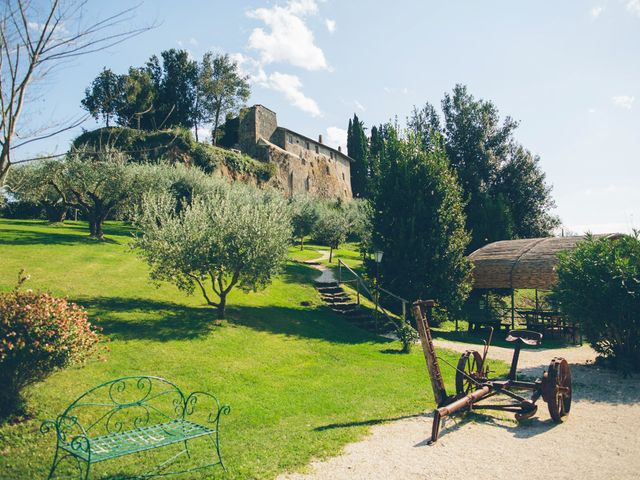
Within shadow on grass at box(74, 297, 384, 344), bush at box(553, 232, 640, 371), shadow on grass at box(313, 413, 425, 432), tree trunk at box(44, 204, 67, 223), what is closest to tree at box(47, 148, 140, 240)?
tree trunk at box(44, 204, 67, 223)

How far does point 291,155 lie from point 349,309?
41.2m

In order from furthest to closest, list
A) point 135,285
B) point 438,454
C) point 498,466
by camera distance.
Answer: point 135,285 < point 438,454 < point 498,466

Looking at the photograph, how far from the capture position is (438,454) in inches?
277

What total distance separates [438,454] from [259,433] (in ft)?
10.8

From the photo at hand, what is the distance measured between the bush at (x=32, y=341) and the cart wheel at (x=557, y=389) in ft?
29.7

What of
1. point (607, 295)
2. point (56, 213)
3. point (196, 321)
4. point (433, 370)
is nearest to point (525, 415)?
point (433, 370)

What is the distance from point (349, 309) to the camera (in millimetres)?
22156

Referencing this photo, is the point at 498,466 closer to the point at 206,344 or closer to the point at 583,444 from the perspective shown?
the point at 583,444

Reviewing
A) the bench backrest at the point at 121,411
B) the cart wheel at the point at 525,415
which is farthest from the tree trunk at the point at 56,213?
the cart wheel at the point at 525,415

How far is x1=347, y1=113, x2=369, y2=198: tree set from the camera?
75250 millimetres

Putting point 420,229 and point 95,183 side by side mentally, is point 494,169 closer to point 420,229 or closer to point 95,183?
point 420,229

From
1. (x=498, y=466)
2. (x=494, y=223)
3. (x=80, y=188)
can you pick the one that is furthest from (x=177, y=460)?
(x=494, y=223)

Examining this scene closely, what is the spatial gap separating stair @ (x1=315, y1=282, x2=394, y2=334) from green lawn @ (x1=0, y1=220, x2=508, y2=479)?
90cm

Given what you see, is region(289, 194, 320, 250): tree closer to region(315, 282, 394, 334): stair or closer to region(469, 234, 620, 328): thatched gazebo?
region(315, 282, 394, 334): stair
